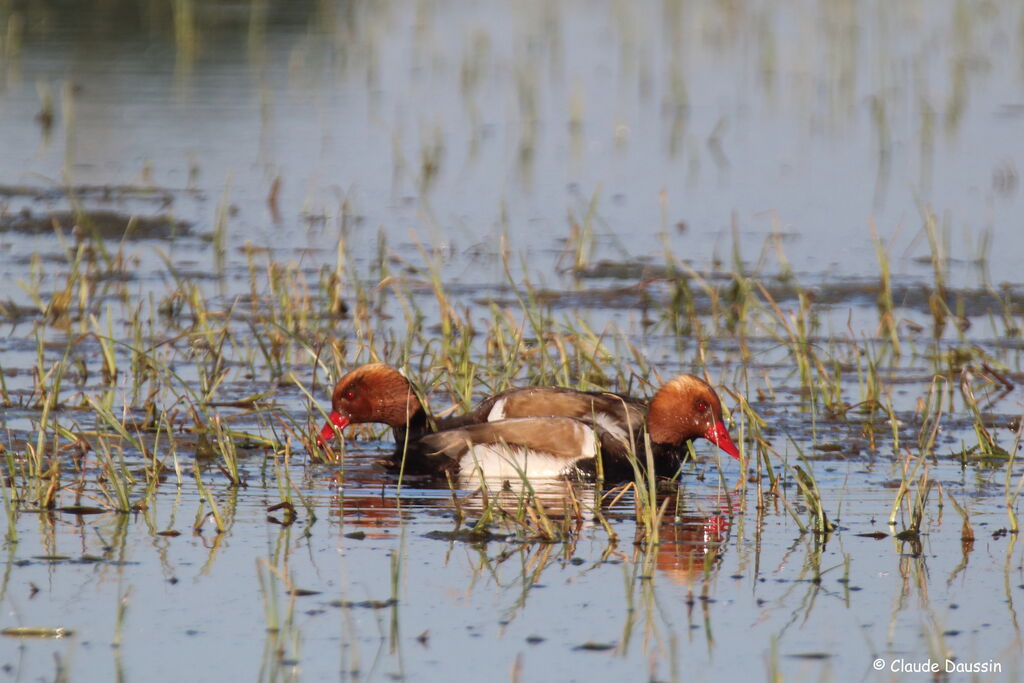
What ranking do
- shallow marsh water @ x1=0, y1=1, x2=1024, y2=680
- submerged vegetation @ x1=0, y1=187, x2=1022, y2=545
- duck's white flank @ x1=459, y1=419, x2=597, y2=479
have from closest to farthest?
1. shallow marsh water @ x1=0, y1=1, x2=1024, y2=680
2. submerged vegetation @ x1=0, y1=187, x2=1022, y2=545
3. duck's white flank @ x1=459, y1=419, x2=597, y2=479

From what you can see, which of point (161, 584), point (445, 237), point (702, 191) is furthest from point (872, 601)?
point (702, 191)

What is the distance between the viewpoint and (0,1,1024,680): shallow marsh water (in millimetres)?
5453

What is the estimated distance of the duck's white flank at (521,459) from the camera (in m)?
7.73

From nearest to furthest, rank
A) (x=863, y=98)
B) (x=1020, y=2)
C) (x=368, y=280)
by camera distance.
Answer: (x=368, y=280) < (x=863, y=98) < (x=1020, y=2)

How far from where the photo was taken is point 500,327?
9.45 m

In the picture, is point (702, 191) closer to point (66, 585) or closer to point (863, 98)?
point (863, 98)

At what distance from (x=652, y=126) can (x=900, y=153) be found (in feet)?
9.22

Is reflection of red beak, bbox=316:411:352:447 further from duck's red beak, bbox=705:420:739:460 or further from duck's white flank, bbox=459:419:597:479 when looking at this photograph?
duck's red beak, bbox=705:420:739:460

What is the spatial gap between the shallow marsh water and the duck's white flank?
26cm

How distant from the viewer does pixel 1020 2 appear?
28984 mm

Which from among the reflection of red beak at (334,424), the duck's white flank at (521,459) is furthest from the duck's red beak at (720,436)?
the reflection of red beak at (334,424)

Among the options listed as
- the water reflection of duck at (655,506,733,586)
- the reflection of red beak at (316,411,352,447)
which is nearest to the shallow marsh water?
the water reflection of duck at (655,506,733,586)

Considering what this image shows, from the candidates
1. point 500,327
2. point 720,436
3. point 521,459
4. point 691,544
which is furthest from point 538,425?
point 500,327

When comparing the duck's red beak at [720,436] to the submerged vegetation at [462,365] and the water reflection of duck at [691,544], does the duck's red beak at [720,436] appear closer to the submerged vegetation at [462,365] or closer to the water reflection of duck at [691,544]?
the submerged vegetation at [462,365]
